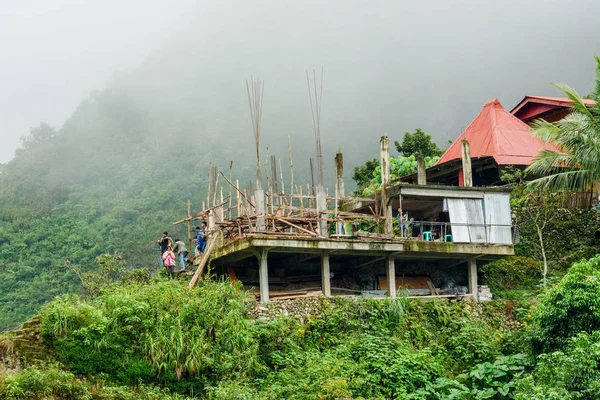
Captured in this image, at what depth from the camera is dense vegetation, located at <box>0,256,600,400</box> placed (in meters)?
15.5

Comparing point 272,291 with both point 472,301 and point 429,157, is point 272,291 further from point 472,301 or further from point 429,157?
point 429,157

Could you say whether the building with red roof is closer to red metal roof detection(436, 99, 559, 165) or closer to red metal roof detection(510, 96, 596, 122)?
red metal roof detection(436, 99, 559, 165)

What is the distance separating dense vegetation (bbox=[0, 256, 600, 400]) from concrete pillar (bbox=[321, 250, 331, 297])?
1.17m

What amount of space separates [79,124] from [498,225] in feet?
130

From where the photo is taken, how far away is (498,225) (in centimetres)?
2278

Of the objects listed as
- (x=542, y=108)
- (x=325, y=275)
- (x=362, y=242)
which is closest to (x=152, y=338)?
(x=325, y=275)

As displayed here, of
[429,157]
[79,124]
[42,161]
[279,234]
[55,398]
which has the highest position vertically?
[79,124]

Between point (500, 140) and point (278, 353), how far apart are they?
41.8ft

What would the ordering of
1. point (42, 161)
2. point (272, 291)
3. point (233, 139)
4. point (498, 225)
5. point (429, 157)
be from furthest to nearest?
point (233, 139) → point (42, 161) → point (429, 157) → point (498, 225) → point (272, 291)

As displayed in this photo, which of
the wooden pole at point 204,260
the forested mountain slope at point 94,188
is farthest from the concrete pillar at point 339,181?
the forested mountain slope at point 94,188

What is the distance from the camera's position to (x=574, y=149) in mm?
22625

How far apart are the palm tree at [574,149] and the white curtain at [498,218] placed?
1150 mm

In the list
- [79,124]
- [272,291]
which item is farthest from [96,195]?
[272,291]

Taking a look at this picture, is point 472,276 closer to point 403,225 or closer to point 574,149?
point 403,225
